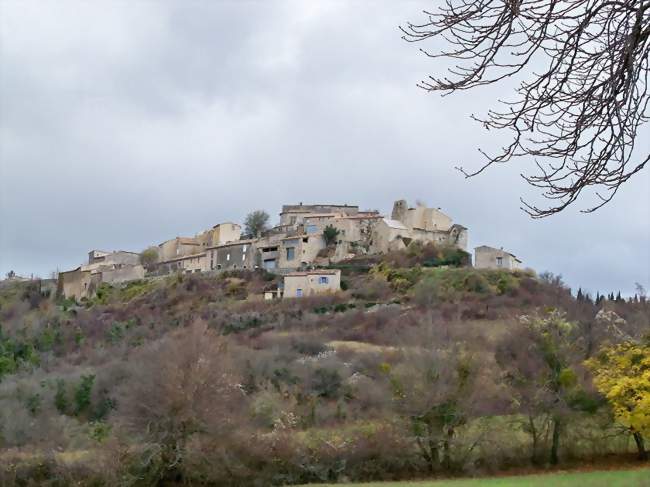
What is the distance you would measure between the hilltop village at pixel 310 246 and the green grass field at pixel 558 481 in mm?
34377

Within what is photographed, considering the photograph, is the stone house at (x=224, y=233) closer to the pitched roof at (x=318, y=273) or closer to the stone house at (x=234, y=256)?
the stone house at (x=234, y=256)

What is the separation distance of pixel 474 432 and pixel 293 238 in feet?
133

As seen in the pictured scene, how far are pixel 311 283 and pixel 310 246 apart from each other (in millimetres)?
7090

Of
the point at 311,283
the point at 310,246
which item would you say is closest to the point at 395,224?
the point at 310,246

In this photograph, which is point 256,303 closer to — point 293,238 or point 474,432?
point 293,238

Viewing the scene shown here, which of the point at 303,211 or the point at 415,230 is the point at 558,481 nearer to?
the point at 415,230

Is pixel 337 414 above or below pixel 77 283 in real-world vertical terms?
below

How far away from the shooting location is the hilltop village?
207ft

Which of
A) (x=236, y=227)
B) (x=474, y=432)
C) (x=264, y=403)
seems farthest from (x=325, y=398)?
(x=236, y=227)

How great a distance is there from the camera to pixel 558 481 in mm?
23375

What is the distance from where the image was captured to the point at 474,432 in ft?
90.3

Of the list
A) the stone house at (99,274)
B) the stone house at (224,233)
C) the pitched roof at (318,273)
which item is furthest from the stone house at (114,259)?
the pitched roof at (318,273)

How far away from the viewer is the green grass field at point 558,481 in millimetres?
21142

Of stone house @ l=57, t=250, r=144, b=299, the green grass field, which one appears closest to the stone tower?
stone house @ l=57, t=250, r=144, b=299
